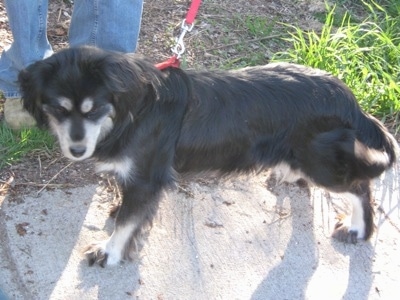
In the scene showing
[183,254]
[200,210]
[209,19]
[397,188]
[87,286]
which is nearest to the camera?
[87,286]

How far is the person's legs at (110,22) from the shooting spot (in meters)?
3.51

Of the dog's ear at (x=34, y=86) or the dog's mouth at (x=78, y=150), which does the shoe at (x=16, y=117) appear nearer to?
the dog's ear at (x=34, y=86)

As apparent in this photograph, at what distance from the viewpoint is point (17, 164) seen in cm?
354

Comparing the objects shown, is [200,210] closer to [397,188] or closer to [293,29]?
[397,188]

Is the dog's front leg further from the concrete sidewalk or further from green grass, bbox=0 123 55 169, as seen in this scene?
green grass, bbox=0 123 55 169

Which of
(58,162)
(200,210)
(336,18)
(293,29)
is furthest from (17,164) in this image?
(336,18)

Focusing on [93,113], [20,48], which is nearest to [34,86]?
[93,113]

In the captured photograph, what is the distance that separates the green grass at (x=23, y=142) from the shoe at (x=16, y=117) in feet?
0.10

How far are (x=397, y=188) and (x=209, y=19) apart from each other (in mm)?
2075

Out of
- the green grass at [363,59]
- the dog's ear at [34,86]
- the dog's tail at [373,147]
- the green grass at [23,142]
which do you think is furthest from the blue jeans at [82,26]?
the dog's tail at [373,147]

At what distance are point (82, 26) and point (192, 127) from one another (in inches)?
43.3

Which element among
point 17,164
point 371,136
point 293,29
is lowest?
point 17,164

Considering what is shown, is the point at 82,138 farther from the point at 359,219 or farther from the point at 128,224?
the point at 359,219

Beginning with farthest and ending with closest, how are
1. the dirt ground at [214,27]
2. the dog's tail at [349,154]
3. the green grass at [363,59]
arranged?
the dirt ground at [214,27] < the green grass at [363,59] < the dog's tail at [349,154]
